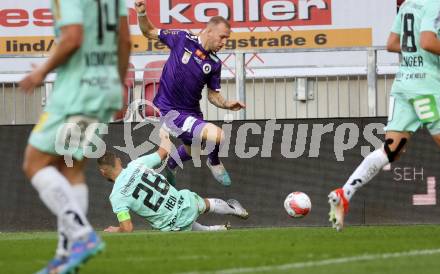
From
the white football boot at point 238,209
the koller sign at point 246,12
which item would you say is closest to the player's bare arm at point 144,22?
the white football boot at point 238,209

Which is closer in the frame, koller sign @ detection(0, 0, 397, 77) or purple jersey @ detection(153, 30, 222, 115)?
purple jersey @ detection(153, 30, 222, 115)

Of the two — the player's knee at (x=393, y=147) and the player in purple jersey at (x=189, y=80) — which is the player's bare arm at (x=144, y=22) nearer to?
the player in purple jersey at (x=189, y=80)

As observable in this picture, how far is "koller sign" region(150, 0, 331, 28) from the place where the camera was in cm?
1991

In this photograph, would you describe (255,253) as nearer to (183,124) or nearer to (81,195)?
(81,195)

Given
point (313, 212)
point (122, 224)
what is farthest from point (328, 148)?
point (122, 224)

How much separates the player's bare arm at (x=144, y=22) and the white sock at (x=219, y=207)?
6.82 ft

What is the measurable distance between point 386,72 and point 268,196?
2.21m

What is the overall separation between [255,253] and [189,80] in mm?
5619

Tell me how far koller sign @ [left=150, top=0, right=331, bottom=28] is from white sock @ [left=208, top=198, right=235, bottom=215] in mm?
5790

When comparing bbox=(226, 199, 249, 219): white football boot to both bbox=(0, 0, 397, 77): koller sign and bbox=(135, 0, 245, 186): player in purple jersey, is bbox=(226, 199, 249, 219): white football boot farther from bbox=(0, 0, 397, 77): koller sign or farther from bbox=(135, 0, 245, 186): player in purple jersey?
bbox=(0, 0, 397, 77): koller sign

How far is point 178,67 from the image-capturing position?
15.0m

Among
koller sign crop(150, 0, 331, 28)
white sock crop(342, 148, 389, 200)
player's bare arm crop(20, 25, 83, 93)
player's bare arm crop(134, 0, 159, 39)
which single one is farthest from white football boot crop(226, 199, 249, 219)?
player's bare arm crop(20, 25, 83, 93)

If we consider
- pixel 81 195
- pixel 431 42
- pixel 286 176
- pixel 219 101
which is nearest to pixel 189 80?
pixel 219 101

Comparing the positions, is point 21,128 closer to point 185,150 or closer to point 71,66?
point 185,150
